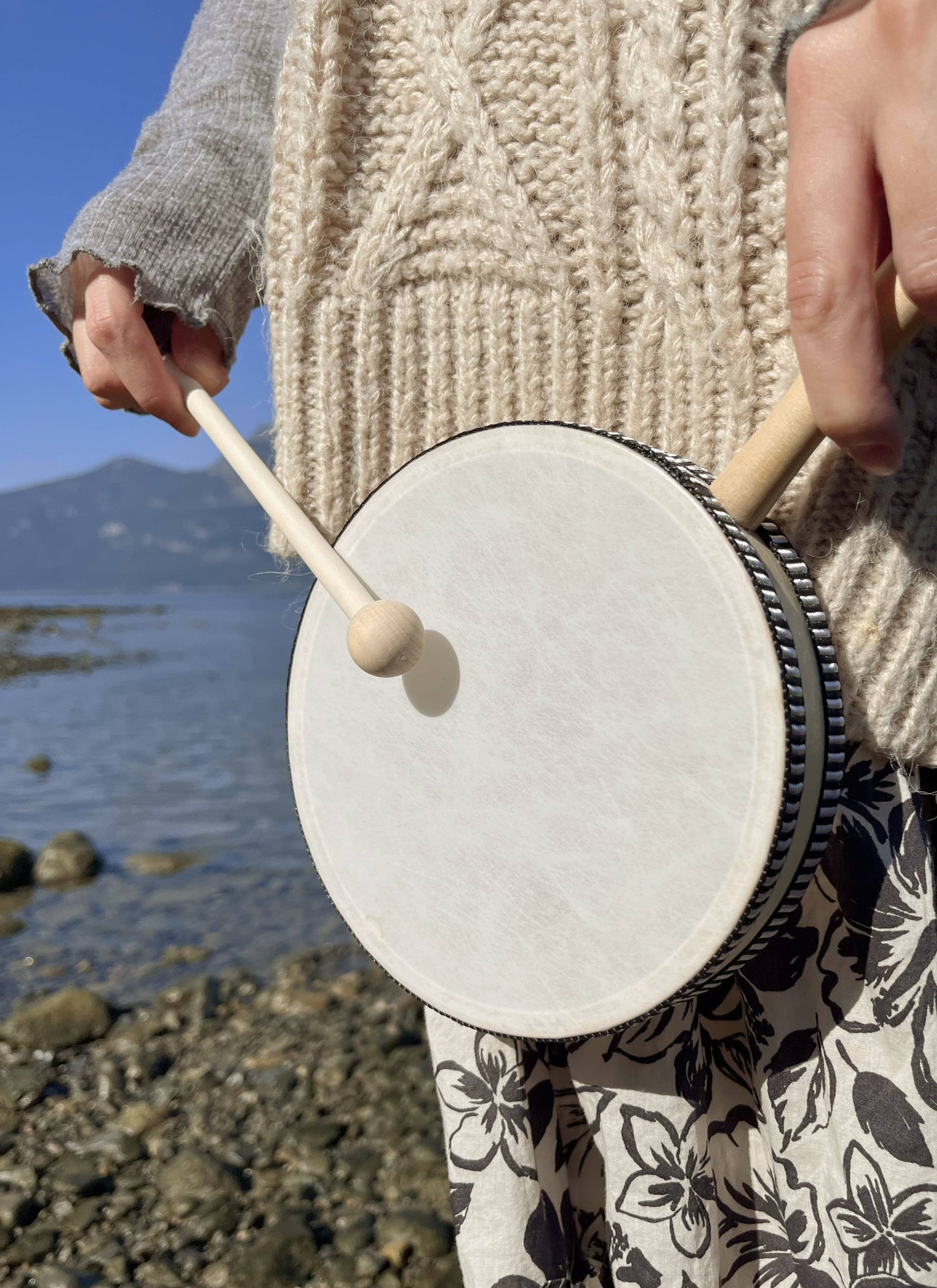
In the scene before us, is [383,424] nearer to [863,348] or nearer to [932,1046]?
[863,348]

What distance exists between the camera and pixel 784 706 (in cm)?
56

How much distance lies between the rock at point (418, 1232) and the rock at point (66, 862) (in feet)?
7.54

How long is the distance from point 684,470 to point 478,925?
37 cm

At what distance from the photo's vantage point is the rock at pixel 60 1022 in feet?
7.59

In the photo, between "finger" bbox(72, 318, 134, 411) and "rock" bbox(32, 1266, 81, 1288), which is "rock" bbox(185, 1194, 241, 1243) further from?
"finger" bbox(72, 318, 134, 411)

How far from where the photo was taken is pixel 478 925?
0.71 m

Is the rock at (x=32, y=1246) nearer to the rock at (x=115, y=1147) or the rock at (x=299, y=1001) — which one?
the rock at (x=115, y=1147)

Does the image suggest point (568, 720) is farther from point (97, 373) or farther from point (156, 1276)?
point (156, 1276)

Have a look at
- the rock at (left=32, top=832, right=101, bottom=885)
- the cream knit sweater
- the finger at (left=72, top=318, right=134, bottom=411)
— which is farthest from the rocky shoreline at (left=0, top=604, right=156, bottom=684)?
the cream knit sweater

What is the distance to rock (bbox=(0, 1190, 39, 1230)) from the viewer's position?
5.58 ft

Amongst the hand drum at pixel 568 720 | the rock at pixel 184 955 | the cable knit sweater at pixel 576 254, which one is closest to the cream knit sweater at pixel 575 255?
the cable knit sweater at pixel 576 254

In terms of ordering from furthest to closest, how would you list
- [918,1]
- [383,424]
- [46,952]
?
[46,952]
[383,424]
[918,1]

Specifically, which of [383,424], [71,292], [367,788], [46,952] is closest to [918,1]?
[383,424]

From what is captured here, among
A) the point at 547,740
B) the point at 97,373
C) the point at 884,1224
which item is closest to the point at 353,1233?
the point at 884,1224
